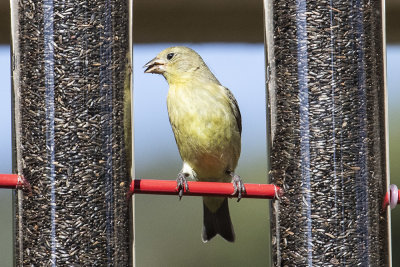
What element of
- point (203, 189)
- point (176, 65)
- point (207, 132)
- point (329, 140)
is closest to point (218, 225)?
point (207, 132)

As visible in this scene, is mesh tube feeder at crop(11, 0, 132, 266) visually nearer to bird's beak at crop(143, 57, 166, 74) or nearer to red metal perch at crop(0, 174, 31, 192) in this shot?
red metal perch at crop(0, 174, 31, 192)

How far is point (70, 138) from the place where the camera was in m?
5.32

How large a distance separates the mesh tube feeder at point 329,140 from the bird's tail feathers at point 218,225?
1.32 meters

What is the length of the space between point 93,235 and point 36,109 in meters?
0.67

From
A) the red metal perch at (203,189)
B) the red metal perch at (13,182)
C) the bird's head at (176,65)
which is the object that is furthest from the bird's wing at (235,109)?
the red metal perch at (13,182)

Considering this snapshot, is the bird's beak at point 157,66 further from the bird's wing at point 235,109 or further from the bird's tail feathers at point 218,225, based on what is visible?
the bird's tail feathers at point 218,225

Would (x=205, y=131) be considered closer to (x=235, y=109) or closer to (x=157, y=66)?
(x=235, y=109)

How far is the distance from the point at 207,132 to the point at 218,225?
1.93ft

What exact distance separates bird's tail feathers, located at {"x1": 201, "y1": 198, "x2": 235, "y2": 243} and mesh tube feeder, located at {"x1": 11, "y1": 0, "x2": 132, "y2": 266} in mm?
1523

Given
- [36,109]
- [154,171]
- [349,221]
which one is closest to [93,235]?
[36,109]

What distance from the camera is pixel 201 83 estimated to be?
23.3 ft

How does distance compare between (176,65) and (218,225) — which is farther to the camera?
(176,65)

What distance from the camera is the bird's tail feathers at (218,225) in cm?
691

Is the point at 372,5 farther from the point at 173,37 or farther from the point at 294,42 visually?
the point at 173,37
